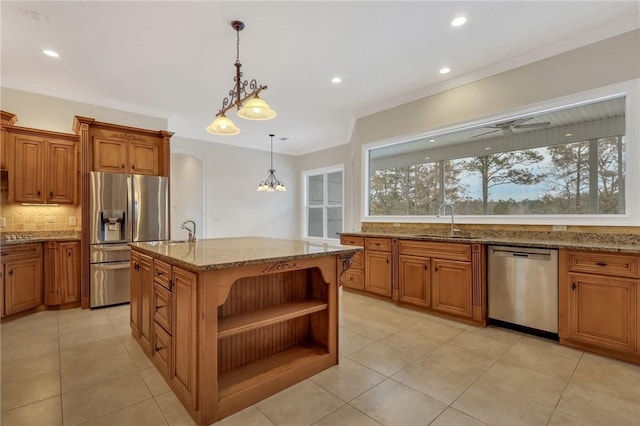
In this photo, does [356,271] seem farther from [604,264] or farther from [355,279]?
[604,264]

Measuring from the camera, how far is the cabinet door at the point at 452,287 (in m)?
3.26

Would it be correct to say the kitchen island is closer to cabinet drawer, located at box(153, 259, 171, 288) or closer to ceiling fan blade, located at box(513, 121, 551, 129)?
cabinet drawer, located at box(153, 259, 171, 288)

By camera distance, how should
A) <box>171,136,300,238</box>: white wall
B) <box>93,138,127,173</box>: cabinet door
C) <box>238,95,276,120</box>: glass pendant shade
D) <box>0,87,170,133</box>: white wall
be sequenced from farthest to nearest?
<box>171,136,300,238</box>: white wall, <box>93,138,127,173</box>: cabinet door, <box>0,87,170,133</box>: white wall, <box>238,95,276,120</box>: glass pendant shade

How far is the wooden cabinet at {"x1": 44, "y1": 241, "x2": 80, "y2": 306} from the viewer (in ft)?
12.3

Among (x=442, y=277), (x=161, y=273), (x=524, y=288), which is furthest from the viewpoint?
(x=442, y=277)

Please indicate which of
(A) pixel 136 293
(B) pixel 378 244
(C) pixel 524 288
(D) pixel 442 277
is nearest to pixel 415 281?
(D) pixel 442 277

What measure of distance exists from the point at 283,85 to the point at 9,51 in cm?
290

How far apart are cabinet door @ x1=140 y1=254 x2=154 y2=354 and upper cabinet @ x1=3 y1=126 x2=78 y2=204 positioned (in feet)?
8.12

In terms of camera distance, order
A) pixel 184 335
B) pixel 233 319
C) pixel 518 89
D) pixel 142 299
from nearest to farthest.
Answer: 1. pixel 184 335
2. pixel 233 319
3. pixel 142 299
4. pixel 518 89

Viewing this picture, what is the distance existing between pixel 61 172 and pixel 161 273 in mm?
3099

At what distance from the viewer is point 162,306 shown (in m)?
2.13

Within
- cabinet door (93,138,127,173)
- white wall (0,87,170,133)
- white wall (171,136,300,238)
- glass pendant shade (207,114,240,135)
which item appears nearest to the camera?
glass pendant shade (207,114,240,135)

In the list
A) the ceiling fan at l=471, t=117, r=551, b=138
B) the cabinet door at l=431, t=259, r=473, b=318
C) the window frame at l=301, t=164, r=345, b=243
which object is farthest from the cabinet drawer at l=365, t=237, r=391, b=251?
the window frame at l=301, t=164, r=345, b=243

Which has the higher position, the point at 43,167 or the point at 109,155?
the point at 109,155
